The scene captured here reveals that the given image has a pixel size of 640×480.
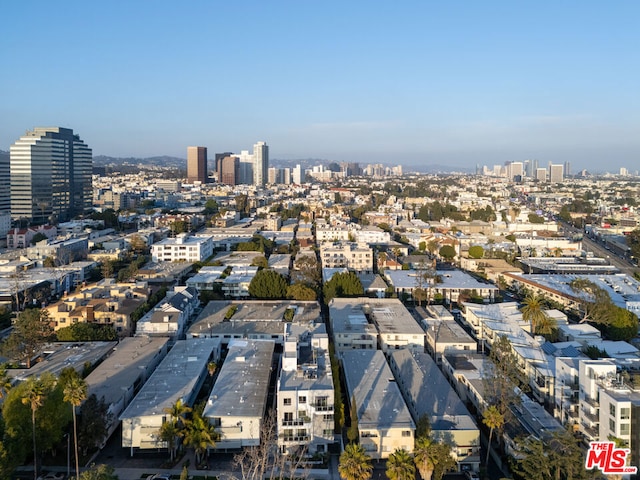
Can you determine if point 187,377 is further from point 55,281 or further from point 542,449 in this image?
point 55,281

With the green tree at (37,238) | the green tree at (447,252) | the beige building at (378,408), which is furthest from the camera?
the green tree at (37,238)

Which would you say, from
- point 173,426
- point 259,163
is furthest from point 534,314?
point 259,163

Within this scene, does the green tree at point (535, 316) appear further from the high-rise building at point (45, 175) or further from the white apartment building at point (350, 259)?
the high-rise building at point (45, 175)

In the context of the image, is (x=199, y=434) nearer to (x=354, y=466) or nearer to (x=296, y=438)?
(x=296, y=438)

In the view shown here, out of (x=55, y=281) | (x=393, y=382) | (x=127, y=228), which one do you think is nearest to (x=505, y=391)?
(x=393, y=382)

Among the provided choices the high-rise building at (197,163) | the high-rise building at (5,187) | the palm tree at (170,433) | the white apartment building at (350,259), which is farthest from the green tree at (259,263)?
the high-rise building at (197,163)

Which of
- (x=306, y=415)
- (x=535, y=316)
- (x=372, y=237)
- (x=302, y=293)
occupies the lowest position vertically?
(x=306, y=415)
